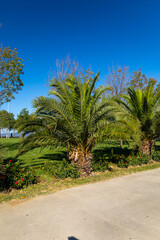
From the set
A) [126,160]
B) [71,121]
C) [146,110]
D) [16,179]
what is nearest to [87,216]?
[16,179]

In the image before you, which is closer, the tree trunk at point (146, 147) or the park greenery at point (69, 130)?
the park greenery at point (69, 130)

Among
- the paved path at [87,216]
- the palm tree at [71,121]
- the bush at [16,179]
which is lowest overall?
the paved path at [87,216]

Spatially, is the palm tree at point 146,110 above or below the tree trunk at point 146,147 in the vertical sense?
above

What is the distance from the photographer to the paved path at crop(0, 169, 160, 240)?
3.21 m

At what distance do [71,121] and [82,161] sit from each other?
5.19ft

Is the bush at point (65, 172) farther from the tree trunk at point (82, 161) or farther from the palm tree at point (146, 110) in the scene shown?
the palm tree at point (146, 110)

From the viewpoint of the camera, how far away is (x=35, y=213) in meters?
4.01

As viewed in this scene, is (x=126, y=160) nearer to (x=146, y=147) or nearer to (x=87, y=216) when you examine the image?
(x=146, y=147)

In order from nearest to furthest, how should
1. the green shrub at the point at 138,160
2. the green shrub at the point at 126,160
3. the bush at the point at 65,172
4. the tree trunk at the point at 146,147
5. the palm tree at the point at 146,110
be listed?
the bush at the point at 65,172
the green shrub at the point at 126,160
the green shrub at the point at 138,160
the palm tree at the point at 146,110
the tree trunk at the point at 146,147

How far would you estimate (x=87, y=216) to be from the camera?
3.88 meters

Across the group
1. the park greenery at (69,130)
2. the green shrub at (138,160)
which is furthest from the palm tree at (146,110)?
the park greenery at (69,130)

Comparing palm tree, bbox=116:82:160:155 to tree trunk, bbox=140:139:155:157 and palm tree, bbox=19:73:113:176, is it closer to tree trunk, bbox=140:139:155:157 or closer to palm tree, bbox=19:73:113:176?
tree trunk, bbox=140:139:155:157

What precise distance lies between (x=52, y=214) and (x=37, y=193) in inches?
57.6

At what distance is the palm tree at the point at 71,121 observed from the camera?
6.81 meters
